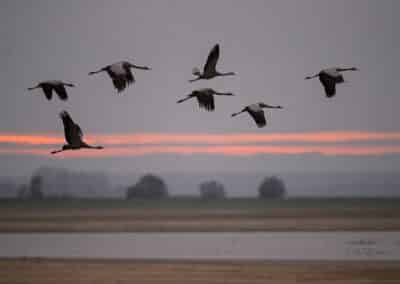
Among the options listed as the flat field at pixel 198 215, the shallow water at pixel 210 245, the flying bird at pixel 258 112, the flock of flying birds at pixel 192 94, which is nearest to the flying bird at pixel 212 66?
the flock of flying birds at pixel 192 94

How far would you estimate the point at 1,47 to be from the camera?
2.12 metres

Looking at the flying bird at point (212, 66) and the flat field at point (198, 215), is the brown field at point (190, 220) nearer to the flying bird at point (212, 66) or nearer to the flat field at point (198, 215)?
the flat field at point (198, 215)

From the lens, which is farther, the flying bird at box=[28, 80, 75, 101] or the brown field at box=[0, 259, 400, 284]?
the flying bird at box=[28, 80, 75, 101]

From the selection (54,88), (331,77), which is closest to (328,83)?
(331,77)

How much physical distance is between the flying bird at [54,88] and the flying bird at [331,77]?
835 mm

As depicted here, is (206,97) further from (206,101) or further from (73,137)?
(73,137)

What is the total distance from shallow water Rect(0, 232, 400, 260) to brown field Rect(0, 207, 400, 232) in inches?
0.9

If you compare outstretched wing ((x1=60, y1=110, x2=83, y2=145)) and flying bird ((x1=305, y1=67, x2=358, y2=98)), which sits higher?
flying bird ((x1=305, y1=67, x2=358, y2=98))

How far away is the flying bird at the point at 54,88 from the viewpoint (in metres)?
2.09

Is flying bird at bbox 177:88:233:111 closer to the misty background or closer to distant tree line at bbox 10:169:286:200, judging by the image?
the misty background

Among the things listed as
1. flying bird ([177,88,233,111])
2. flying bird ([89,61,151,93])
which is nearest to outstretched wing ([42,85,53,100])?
flying bird ([89,61,151,93])

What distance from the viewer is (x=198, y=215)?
80.8 inches

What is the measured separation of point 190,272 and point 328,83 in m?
0.77

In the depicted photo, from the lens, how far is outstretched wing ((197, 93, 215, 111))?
207 cm
